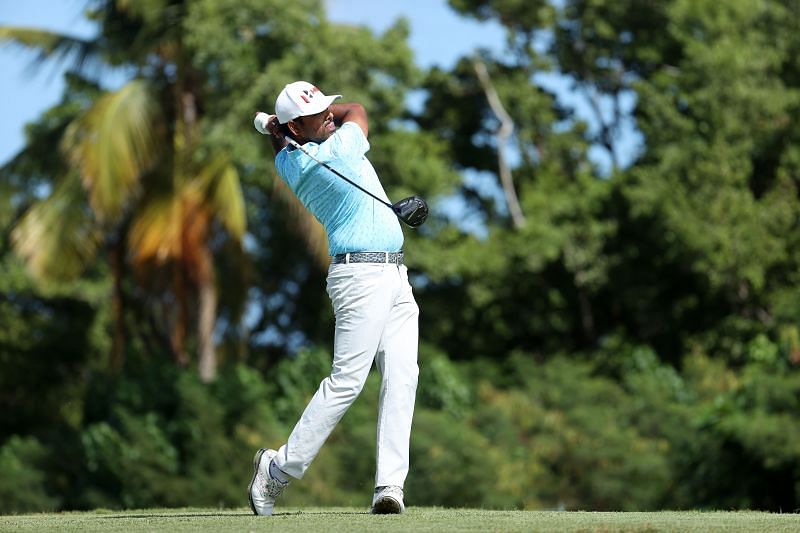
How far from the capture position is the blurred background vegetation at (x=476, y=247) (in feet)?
86.2

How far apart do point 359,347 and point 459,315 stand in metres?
24.3

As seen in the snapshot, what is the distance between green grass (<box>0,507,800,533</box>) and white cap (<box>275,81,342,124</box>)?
6.67 feet

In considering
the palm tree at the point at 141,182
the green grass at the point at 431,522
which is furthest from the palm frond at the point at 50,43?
the green grass at the point at 431,522

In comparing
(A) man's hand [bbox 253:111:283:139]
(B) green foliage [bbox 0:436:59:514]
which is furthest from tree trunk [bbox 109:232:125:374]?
A: (A) man's hand [bbox 253:111:283:139]

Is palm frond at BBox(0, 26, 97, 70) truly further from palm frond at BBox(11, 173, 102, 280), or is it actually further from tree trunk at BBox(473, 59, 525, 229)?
tree trunk at BBox(473, 59, 525, 229)

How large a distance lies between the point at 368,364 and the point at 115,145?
19.1m

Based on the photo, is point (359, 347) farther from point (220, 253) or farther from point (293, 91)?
point (220, 253)

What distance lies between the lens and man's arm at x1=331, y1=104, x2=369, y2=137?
8062mm

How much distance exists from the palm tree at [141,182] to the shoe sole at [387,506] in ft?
60.2

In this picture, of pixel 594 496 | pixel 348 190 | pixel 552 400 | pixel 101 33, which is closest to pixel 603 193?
pixel 552 400

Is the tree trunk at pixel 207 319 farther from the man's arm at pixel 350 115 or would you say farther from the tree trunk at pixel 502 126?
the man's arm at pixel 350 115

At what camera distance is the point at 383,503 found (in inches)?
309

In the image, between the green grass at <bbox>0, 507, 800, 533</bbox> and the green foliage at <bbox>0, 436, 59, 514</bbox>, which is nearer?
the green grass at <bbox>0, 507, 800, 533</bbox>

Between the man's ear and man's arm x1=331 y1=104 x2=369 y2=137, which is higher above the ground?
the man's ear
